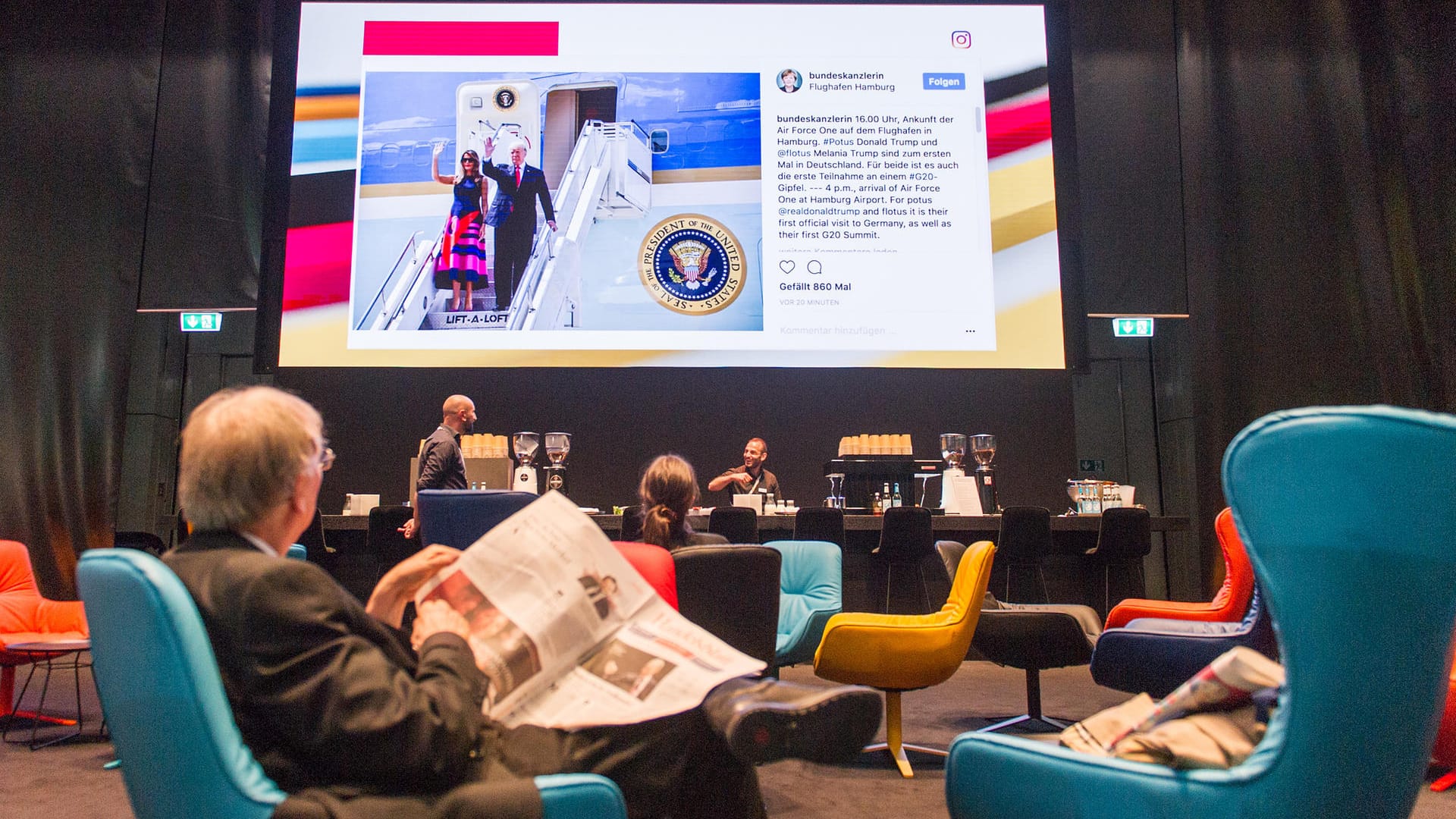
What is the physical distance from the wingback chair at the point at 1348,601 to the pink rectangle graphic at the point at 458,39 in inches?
221

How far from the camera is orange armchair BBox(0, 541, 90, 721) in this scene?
3682mm

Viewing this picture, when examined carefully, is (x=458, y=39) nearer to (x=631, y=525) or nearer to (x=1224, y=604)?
(x=631, y=525)

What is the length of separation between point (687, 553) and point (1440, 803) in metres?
2.22

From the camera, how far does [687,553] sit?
2.20m

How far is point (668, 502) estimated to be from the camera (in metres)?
2.58

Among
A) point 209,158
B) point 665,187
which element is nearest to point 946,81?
point 665,187

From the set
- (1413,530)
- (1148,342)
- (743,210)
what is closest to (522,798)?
(1413,530)

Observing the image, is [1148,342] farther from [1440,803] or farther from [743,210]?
[1440,803]

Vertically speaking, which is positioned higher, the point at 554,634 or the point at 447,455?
the point at 447,455

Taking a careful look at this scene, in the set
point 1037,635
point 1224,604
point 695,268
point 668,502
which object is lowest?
point 1037,635

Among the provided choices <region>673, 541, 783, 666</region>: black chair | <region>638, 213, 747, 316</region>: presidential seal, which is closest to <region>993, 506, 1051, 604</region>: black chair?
<region>638, 213, 747, 316</region>: presidential seal

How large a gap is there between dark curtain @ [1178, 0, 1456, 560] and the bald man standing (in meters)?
4.63

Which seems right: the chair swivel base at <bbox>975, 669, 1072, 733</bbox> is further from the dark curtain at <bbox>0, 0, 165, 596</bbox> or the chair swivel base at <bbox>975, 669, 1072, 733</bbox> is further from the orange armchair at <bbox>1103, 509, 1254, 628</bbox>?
the dark curtain at <bbox>0, 0, 165, 596</bbox>

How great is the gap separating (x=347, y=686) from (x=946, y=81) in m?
5.70
